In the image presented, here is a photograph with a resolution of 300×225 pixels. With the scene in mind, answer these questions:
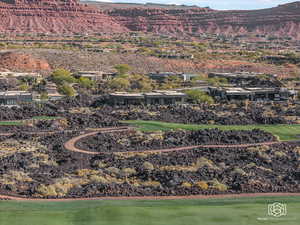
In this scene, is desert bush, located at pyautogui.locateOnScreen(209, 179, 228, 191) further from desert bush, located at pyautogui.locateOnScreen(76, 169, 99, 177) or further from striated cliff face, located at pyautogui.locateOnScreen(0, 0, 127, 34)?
striated cliff face, located at pyautogui.locateOnScreen(0, 0, 127, 34)

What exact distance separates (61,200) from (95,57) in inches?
3424

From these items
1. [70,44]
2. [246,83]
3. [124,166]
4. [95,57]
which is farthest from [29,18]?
[124,166]

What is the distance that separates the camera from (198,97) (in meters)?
72.4

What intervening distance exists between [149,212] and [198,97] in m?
47.9

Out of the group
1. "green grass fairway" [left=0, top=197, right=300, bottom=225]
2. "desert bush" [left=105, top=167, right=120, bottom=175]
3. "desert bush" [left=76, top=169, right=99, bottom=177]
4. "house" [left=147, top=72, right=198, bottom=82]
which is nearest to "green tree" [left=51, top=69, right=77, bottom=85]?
"house" [left=147, top=72, right=198, bottom=82]

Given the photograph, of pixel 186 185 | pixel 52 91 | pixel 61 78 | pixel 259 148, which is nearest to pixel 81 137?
pixel 259 148

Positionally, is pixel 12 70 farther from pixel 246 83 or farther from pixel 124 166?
pixel 124 166

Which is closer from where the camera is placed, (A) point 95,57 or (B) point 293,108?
(B) point 293,108

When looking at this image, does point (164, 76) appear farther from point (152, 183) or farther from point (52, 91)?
point (152, 183)

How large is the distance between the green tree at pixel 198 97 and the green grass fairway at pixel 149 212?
43758 millimetres

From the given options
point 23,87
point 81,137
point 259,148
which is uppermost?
point 259,148

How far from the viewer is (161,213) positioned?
25.3 meters

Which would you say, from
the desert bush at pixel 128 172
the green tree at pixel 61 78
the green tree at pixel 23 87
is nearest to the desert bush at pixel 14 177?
the desert bush at pixel 128 172

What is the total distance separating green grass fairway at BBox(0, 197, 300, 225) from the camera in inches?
934
